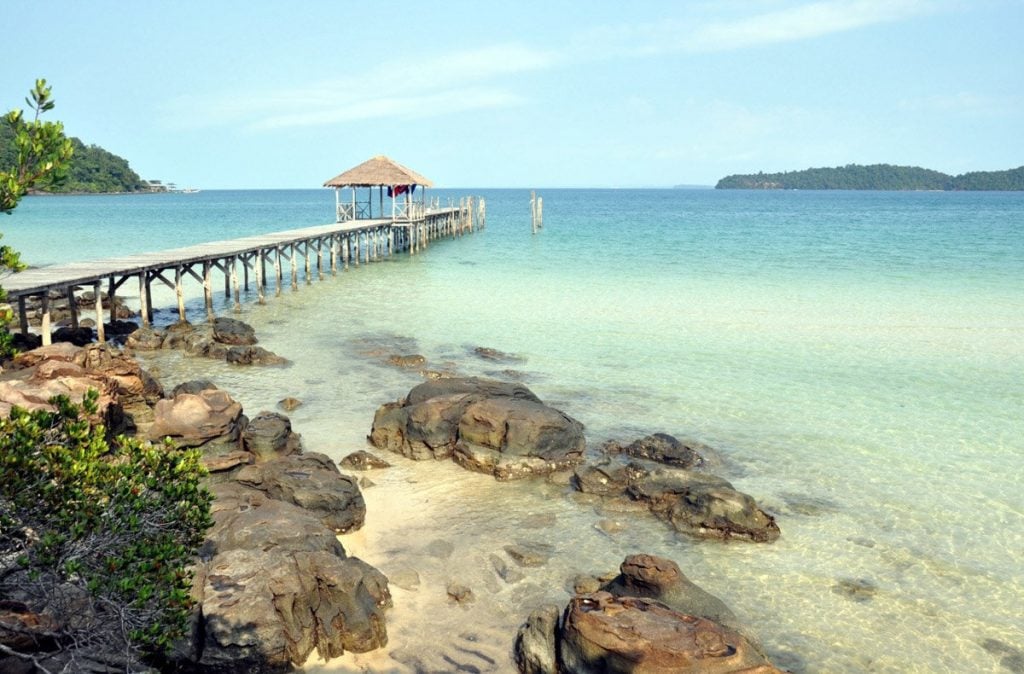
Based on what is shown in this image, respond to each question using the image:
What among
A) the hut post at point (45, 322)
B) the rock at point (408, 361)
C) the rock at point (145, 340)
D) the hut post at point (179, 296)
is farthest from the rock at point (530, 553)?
the hut post at point (179, 296)

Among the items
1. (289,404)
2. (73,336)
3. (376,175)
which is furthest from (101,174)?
(289,404)

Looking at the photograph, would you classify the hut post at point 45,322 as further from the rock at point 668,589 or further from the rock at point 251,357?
the rock at point 668,589

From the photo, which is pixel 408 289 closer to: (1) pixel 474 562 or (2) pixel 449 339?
(2) pixel 449 339

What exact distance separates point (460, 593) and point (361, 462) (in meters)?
3.42

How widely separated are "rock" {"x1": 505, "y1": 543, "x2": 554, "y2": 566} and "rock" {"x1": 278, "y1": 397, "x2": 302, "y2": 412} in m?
5.66

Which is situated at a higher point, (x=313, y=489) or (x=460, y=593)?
(x=313, y=489)

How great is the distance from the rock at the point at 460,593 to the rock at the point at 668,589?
134cm

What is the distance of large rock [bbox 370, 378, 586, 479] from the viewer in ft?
34.3

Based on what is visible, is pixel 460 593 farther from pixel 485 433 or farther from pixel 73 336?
pixel 73 336

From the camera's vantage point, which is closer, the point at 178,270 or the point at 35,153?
the point at 35,153

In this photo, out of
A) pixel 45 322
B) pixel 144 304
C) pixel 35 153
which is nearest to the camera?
pixel 35 153

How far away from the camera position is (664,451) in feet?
35.5

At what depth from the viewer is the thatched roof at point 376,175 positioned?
114ft

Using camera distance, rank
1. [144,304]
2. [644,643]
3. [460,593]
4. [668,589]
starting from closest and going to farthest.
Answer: [644,643], [668,589], [460,593], [144,304]
